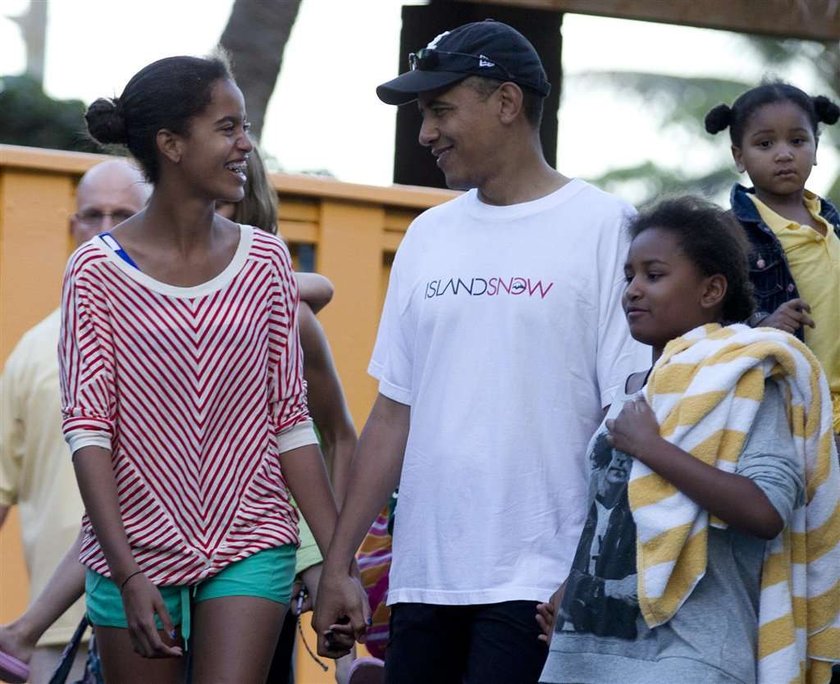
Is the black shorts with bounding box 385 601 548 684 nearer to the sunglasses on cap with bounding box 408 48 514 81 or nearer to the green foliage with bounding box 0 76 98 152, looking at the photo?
the sunglasses on cap with bounding box 408 48 514 81

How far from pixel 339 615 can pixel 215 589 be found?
38 centimetres

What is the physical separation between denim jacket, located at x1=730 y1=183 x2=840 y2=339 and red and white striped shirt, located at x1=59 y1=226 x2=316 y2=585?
4.38 feet

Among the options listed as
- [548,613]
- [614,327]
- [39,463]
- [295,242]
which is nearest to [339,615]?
[548,613]

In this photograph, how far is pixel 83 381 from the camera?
4.49m

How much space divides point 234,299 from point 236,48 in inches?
197

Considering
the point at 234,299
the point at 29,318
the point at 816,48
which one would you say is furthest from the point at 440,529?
the point at 816,48

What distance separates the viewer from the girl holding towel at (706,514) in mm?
3949

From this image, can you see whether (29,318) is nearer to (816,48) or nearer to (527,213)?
(527,213)

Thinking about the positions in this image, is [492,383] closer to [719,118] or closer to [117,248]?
[117,248]

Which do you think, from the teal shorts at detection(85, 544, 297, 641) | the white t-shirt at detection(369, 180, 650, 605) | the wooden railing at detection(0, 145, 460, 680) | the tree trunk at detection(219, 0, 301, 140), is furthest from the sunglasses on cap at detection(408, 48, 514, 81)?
the tree trunk at detection(219, 0, 301, 140)

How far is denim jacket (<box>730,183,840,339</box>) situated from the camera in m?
4.85

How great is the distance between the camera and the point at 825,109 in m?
5.34

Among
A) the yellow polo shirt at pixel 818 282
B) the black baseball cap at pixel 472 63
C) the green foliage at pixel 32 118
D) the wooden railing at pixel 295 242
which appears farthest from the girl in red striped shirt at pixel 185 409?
the green foliage at pixel 32 118

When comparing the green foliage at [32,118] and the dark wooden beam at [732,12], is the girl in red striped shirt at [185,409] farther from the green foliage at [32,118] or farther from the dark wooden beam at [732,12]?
the green foliage at [32,118]
